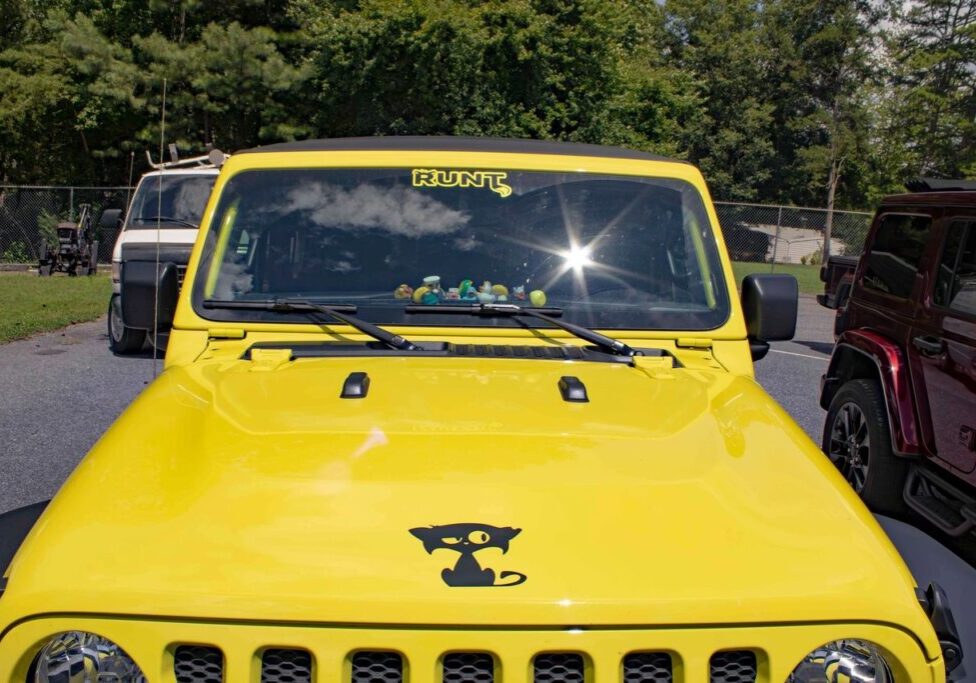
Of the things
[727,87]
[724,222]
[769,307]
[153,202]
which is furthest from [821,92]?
[769,307]

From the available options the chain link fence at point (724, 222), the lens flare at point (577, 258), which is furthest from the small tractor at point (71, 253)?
the lens flare at point (577, 258)

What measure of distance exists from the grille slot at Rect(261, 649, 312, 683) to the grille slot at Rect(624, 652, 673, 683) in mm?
546

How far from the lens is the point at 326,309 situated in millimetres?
2908

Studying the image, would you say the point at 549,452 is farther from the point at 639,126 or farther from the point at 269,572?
the point at 639,126

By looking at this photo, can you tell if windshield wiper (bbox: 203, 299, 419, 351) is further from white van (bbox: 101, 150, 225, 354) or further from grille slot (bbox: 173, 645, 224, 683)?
white van (bbox: 101, 150, 225, 354)

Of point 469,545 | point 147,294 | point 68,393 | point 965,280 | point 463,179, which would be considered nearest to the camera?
point 469,545

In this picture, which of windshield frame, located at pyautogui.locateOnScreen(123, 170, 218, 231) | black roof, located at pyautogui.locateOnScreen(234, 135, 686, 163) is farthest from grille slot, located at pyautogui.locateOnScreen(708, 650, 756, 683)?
windshield frame, located at pyautogui.locateOnScreen(123, 170, 218, 231)

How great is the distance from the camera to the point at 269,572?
1.66m

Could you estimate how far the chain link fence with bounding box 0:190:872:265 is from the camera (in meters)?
26.4

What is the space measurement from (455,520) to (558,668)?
1.08 ft

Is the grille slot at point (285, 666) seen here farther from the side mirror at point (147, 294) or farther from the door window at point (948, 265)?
the door window at point (948, 265)

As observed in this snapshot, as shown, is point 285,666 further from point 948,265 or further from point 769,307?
point 948,265

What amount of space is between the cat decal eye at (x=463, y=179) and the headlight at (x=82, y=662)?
76.2 inches

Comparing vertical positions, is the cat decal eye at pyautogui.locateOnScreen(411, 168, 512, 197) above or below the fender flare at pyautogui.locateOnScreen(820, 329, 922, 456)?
above
